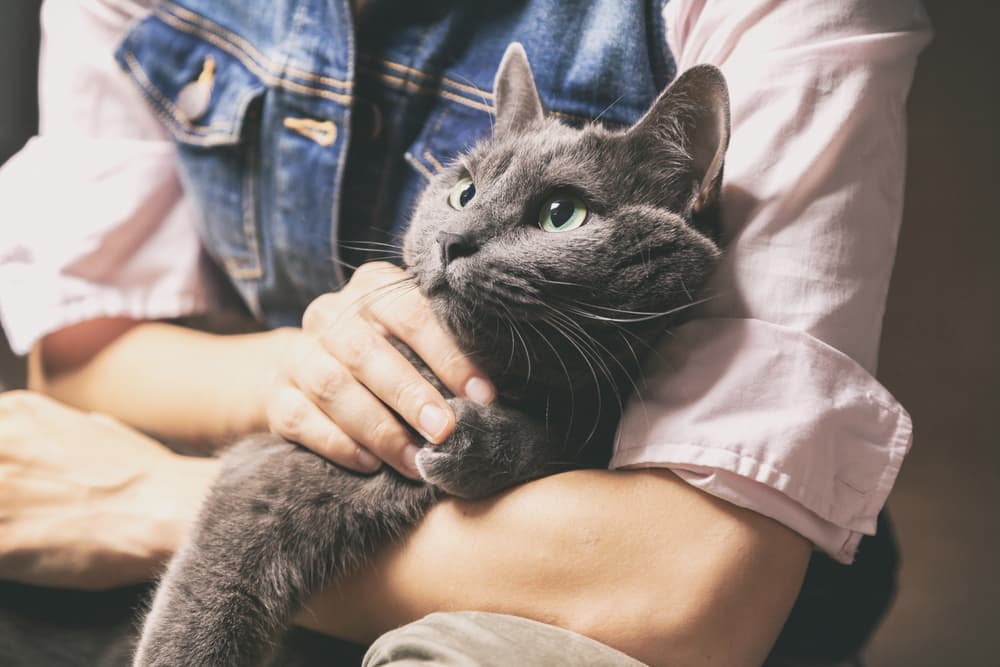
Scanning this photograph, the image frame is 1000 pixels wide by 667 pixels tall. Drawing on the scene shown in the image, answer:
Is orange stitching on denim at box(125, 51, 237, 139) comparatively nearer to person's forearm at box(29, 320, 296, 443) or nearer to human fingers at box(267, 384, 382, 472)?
person's forearm at box(29, 320, 296, 443)

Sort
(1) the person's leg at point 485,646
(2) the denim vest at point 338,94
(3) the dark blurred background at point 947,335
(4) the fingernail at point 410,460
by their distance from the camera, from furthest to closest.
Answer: (3) the dark blurred background at point 947,335, (2) the denim vest at point 338,94, (4) the fingernail at point 410,460, (1) the person's leg at point 485,646

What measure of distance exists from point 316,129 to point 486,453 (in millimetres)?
463

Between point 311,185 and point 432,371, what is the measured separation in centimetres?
32

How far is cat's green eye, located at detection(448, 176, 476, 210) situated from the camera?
70cm

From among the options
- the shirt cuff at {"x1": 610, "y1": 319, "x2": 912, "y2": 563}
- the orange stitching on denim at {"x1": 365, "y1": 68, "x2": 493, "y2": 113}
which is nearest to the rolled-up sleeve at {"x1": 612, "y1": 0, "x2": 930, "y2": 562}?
the shirt cuff at {"x1": 610, "y1": 319, "x2": 912, "y2": 563}

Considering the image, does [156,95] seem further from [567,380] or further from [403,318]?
[567,380]

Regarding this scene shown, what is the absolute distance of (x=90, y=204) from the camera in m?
0.99

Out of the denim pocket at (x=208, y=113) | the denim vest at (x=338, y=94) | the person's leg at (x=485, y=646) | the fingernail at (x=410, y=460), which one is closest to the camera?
the person's leg at (x=485, y=646)

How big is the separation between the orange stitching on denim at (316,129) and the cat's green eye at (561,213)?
35cm

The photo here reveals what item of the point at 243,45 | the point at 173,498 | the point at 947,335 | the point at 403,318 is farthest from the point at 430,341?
the point at 947,335

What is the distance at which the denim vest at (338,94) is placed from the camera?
2.58ft

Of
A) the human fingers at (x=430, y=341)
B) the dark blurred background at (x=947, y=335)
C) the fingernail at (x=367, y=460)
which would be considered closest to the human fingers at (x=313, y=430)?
the fingernail at (x=367, y=460)

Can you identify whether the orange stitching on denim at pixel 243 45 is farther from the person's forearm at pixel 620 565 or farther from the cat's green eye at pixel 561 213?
the person's forearm at pixel 620 565

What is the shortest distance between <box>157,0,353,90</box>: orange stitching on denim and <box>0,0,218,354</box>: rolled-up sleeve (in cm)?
9
